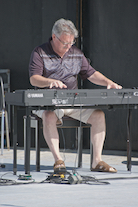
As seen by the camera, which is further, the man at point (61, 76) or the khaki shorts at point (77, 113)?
the khaki shorts at point (77, 113)

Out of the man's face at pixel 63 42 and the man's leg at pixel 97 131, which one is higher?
the man's face at pixel 63 42

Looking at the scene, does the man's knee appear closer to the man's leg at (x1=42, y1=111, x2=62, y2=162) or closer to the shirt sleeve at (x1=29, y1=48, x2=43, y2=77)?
the man's leg at (x1=42, y1=111, x2=62, y2=162)

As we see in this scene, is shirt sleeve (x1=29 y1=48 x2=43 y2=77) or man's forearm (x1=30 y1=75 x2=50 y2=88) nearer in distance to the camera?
man's forearm (x1=30 y1=75 x2=50 y2=88)

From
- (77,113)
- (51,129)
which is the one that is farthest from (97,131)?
(51,129)

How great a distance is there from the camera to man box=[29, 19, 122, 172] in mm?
3324

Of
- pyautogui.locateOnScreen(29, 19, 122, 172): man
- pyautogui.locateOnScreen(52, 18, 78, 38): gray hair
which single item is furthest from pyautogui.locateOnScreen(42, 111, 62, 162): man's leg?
pyautogui.locateOnScreen(52, 18, 78, 38): gray hair

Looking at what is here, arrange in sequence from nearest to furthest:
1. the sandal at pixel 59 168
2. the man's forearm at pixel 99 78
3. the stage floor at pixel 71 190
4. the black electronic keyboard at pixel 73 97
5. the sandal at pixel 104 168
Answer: the stage floor at pixel 71 190 < the black electronic keyboard at pixel 73 97 < the sandal at pixel 59 168 < the sandal at pixel 104 168 < the man's forearm at pixel 99 78

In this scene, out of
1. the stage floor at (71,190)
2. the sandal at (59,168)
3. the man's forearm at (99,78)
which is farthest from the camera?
the man's forearm at (99,78)

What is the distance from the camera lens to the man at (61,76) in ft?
10.9

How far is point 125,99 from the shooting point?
10.5ft

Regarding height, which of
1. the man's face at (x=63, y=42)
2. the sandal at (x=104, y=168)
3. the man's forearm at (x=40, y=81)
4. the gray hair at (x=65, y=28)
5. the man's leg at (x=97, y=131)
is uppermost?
the gray hair at (x=65, y=28)

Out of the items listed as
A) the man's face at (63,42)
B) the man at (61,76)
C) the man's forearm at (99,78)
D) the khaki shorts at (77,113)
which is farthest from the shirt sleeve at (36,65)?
the man's forearm at (99,78)

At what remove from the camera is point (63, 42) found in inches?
137

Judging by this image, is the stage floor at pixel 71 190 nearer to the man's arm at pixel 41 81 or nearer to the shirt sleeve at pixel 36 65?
the man's arm at pixel 41 81
